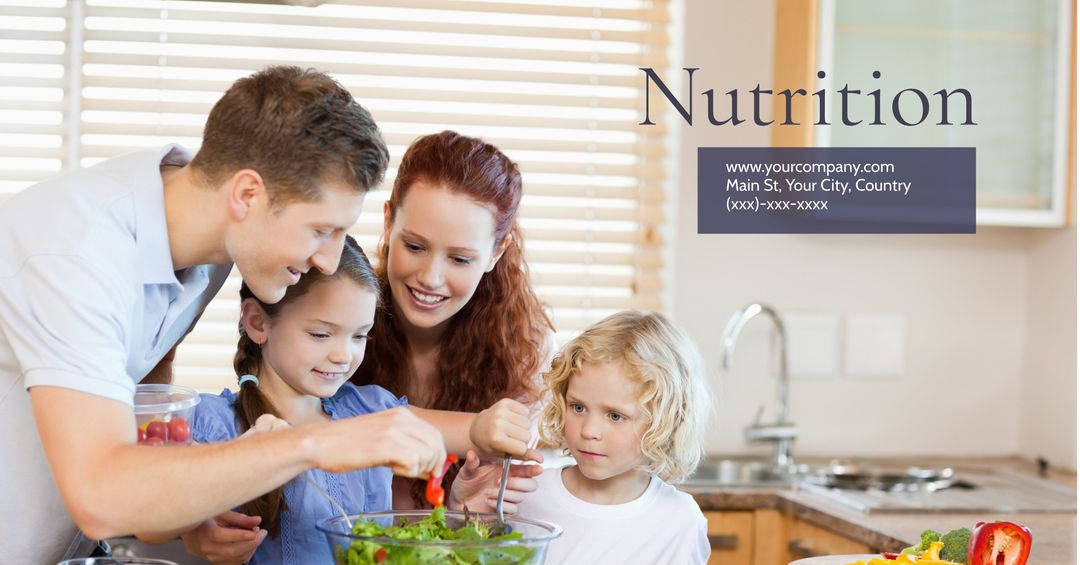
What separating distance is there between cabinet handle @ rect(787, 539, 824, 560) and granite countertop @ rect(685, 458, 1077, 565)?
0.05 m

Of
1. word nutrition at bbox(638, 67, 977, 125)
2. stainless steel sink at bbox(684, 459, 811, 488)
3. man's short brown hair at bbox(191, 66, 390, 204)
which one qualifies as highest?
word nutrition at bbox(638, 67, 977, 125)

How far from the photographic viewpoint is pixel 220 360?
3.11 m

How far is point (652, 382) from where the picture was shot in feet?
5.64

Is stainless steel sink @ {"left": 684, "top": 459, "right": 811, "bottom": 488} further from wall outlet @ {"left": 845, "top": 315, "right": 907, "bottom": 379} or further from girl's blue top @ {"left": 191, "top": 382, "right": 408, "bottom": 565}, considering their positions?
girl's blue top @ {"left": 191, "top": 382, "right": 408, "bottom": 565}

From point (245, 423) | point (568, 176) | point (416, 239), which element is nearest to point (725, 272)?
point (568, 176)

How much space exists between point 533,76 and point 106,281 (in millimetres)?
2013

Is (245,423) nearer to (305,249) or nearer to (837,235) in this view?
(305,249)

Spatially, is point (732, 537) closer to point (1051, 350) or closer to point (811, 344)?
point (811, 344)

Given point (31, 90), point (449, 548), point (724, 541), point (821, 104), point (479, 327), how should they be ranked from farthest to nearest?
point (31, 90), point (821, 104), point (724, 541), point (479, 327), point (449, 548)

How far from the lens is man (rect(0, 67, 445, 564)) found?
1.27 meters

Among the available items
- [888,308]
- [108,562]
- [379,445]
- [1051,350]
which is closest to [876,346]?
[888,308]

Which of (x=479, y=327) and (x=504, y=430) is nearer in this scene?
(x=504, y=430)

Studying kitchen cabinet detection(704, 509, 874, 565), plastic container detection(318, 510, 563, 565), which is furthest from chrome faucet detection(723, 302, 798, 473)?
Result: plastic container detection(318, 510, 563, 565)

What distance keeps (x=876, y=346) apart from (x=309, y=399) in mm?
2017
